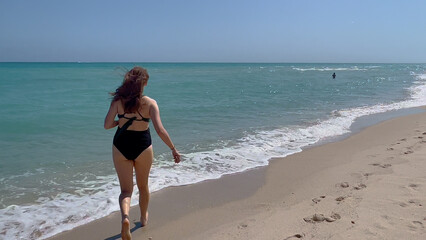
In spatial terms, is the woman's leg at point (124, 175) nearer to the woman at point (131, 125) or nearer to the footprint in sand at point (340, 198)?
the woman at point (131, 125)

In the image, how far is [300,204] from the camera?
4707mm

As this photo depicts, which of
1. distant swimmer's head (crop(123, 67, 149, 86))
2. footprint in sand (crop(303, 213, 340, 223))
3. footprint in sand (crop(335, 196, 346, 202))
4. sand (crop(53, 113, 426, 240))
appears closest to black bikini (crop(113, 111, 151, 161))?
distant swimmer's head (crop(123, 67, 149, 86))

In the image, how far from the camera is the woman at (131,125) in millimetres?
3656

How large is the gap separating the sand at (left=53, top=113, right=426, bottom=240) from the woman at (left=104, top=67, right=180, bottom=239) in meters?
0.83

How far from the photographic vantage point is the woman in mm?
3656

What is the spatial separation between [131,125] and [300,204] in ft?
8.29

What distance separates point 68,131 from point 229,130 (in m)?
4.91

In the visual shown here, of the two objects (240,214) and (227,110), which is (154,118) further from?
(227,110)

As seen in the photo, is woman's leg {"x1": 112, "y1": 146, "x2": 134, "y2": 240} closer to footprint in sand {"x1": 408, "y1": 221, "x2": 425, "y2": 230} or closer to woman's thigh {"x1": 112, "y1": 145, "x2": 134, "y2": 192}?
woman's thigh {"x1": 112, "y1": 145, "x2": 134, "y2": 192}

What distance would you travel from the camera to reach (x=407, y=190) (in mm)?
4695

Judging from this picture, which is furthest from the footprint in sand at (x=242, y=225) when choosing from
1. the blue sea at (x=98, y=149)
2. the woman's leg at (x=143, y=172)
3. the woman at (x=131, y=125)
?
the blue sea at (x=98, y=149)

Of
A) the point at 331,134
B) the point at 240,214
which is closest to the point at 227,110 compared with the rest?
the point at 331,134

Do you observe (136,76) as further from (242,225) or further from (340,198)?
(340,198)

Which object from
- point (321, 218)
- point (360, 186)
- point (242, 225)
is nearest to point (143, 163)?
point (242, 225)
